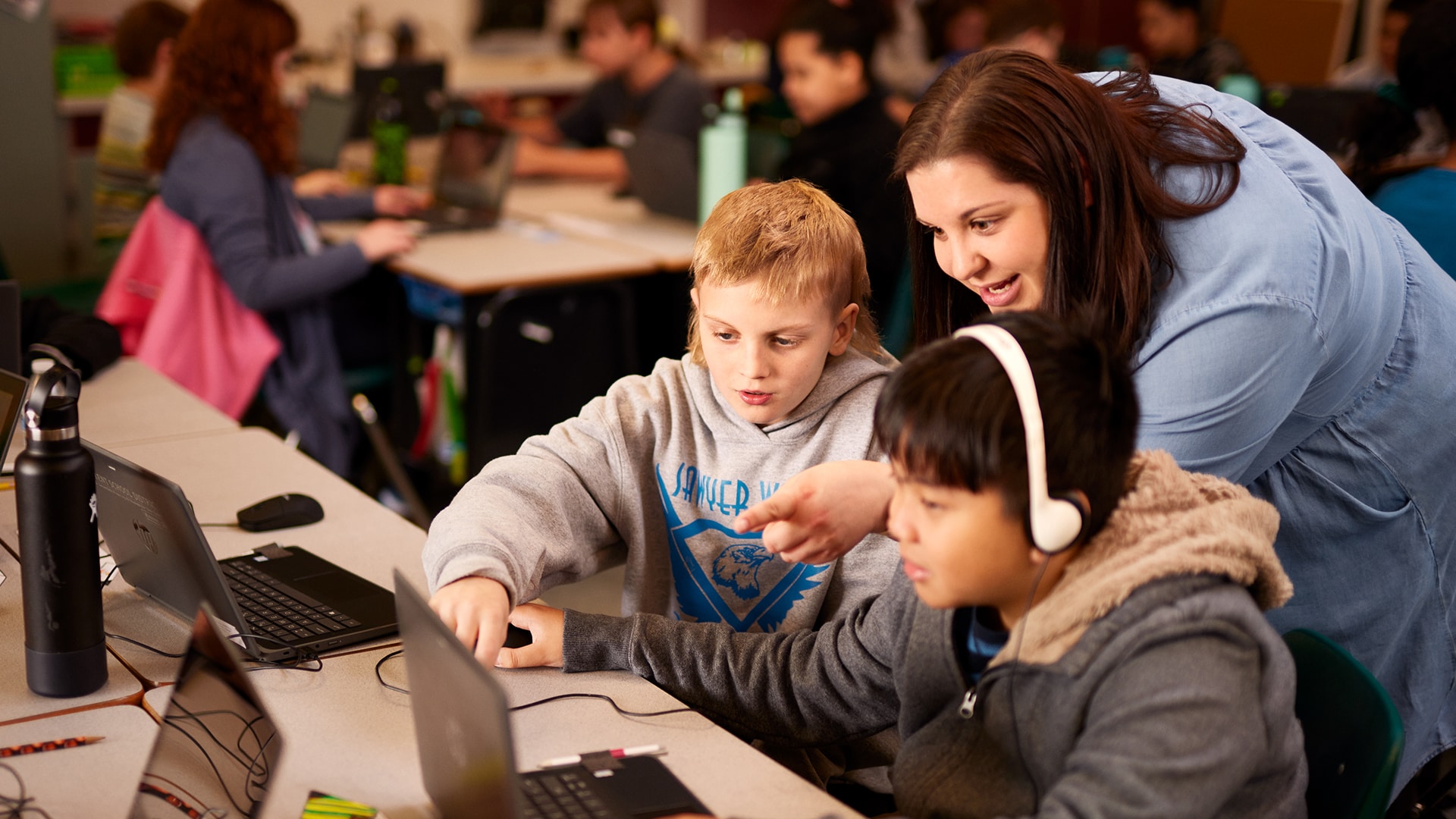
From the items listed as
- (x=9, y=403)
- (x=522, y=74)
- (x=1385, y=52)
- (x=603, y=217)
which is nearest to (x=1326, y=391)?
(x=9, y=403)

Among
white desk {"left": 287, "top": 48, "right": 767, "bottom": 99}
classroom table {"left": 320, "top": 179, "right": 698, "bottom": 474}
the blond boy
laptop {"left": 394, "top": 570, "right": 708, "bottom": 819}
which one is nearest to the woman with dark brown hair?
classroom table {"left": 320, "top": 179, "right": 698, "bottom": 474}

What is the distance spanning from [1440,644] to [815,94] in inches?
94.9

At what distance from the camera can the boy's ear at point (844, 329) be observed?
5.01ft

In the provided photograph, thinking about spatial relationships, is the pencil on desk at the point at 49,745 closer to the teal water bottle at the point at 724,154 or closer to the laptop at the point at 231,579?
the laptop at the point at 231,579

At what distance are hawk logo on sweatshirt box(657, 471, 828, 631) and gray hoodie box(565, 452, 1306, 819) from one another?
0.86 feet

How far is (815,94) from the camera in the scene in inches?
138

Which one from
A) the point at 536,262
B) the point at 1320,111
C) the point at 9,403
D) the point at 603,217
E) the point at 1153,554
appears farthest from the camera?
the point at 603,217

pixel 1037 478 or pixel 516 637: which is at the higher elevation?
pixel 1037 478

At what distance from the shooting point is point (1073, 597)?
100cm

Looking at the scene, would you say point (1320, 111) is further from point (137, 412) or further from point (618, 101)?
point (137, 412)

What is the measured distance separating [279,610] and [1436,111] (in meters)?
1.89

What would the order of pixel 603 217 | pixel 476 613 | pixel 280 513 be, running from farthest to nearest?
pixel 603 217 → pixel 280 513 → pixel 476 613

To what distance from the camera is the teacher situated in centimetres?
122

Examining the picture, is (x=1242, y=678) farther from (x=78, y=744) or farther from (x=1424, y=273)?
(x=78, y=744)
